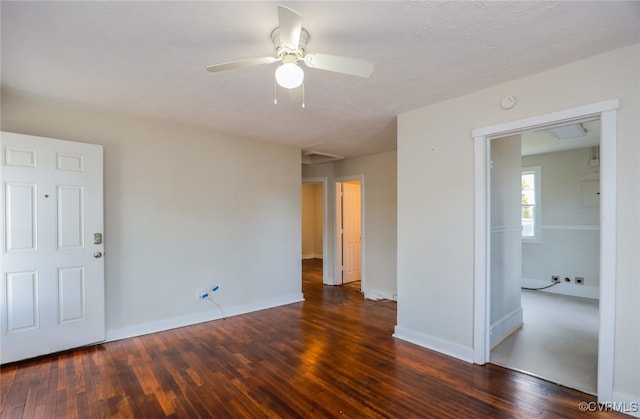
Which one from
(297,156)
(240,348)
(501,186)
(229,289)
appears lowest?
(240,348)

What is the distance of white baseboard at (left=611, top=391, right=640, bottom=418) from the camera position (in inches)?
75.2

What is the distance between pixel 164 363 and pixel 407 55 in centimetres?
322

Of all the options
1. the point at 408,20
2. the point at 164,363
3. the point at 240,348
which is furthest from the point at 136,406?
the point at 408,20

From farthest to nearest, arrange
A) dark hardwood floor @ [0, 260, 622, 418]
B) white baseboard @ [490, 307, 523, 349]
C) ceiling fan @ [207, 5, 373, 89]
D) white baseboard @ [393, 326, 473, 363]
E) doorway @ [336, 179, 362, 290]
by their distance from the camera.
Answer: doorway @ [336, 179, 362, 290] → white baseboard @ [490, 307, 523, 349] → white baseboard @ [393, 326, 473, 363] → dark hardwood floor @ [0, 260, 622, 418] → ceiling fan @ [207, 5, 373, 89]

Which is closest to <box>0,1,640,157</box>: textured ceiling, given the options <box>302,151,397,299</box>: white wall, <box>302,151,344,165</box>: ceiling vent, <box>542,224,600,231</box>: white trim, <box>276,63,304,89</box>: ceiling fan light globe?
<box>276,63,304,89</box>: ceiling fan light globe

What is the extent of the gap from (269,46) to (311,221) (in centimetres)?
757

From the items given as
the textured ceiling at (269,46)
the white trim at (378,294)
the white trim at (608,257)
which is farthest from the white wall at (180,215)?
the white trim at (608,257)

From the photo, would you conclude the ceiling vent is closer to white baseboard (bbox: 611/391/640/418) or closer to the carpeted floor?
the carpeted floor

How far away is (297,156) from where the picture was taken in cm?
477

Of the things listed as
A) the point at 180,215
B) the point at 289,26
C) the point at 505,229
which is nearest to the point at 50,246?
the point at 180,215

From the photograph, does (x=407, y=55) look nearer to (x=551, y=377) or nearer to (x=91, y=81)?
(x=91, y=81)

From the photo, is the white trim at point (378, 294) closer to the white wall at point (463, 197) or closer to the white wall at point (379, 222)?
the white wall at point (379, 222)

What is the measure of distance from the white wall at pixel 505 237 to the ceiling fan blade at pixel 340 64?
2113 millimetres

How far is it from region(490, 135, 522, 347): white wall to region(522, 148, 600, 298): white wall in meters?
2.24
